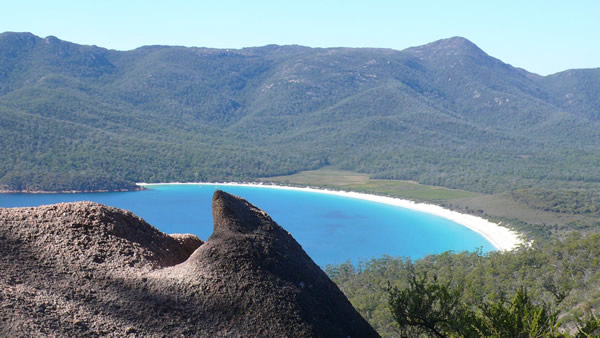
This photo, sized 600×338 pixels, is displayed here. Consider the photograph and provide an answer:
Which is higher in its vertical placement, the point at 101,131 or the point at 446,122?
the point at 446,122

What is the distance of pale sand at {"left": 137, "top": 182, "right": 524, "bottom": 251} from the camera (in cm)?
6781

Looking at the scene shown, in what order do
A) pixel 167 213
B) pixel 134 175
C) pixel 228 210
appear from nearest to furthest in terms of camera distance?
1. pixel 228 210
2. pixel 167 213
3. pixel 134 175

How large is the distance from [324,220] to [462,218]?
73.1ft

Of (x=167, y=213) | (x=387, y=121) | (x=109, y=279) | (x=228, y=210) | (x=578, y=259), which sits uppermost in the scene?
(x=387, y=121)

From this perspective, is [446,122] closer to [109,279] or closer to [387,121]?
[387,121]

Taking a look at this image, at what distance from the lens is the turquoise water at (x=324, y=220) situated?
74.6m

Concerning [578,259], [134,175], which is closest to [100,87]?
[134,175]

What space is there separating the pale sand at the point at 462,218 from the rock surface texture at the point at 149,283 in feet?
170

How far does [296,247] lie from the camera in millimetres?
7289

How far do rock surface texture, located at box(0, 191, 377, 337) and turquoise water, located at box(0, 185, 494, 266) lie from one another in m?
60.3

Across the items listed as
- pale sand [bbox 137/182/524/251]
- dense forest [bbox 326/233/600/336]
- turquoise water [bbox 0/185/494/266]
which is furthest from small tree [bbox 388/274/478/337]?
turquoise water [bbox 0/185/494/266]

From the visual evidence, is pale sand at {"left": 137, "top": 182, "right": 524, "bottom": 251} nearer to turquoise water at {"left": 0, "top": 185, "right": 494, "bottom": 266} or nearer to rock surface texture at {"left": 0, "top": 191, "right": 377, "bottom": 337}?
turquoise water at {"left": 0, "top": 185, "right": 494, "bottom": 266}

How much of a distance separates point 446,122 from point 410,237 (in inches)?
3819

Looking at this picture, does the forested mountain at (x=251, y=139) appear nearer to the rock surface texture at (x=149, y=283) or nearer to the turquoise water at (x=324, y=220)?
the turquoise water at (x=324, y=220)
